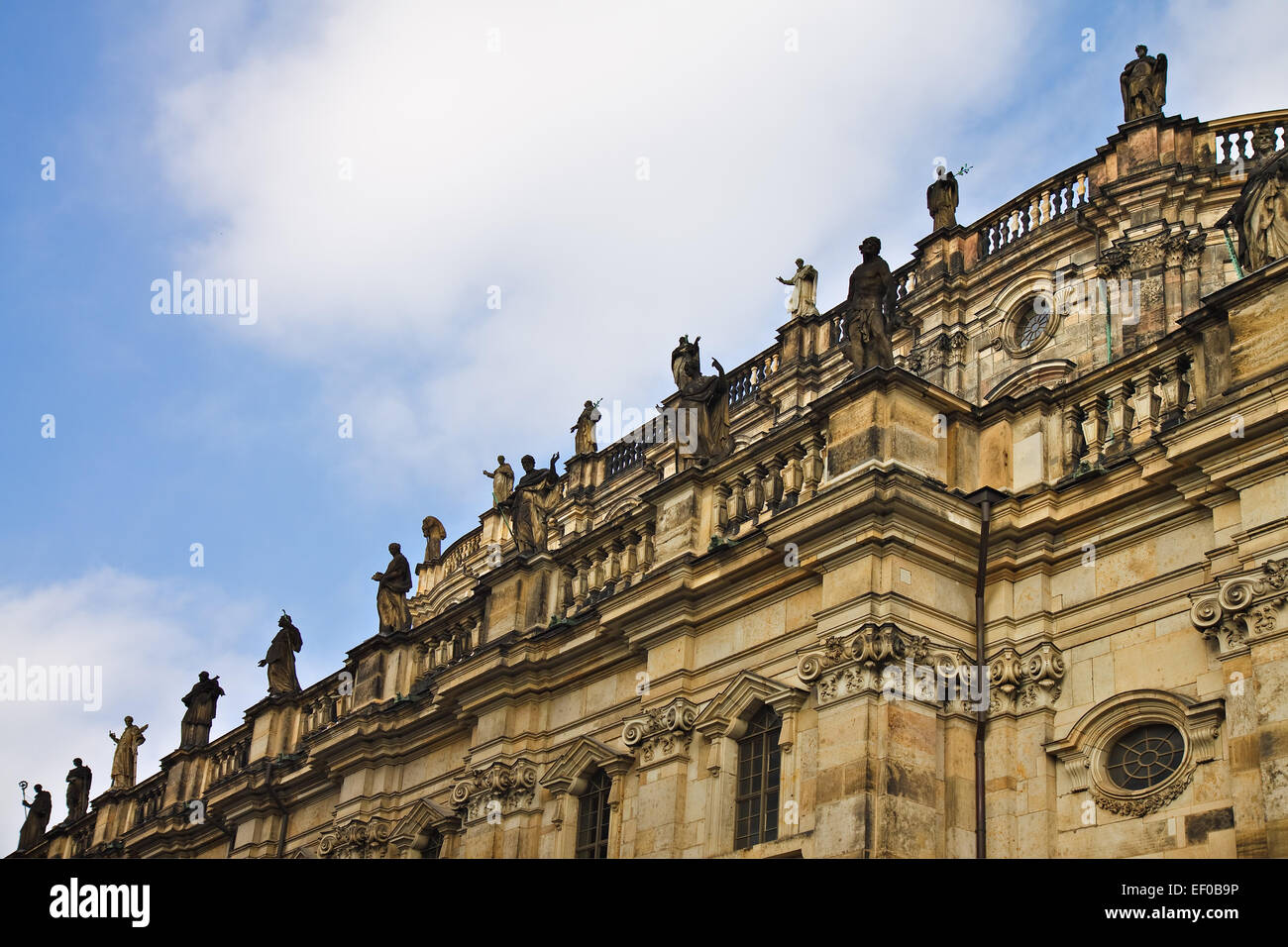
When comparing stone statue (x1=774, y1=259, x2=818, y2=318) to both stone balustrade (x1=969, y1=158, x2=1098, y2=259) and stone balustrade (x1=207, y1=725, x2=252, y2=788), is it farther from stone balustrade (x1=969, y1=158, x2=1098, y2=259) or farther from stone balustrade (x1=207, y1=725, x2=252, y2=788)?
stone balustrade (x1=207, y1=725, x2=252, y2=788)

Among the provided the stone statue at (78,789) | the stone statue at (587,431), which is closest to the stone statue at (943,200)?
the stone statue at (587,431)

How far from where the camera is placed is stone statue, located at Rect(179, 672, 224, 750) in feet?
111

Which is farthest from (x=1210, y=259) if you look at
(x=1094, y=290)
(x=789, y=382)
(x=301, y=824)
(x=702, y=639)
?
(x=301, y=824)

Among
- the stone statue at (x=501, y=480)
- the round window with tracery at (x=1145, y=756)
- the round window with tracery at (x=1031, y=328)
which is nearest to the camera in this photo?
the round window with tracery at (x=1145, y=756)

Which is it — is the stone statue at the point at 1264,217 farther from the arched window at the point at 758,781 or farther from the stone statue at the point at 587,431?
the stone statue at the point at 587,431

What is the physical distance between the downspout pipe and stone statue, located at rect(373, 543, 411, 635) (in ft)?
37.8

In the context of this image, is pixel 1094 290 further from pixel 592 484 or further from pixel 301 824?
pixel 301 824

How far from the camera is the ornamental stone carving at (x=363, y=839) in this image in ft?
77.5

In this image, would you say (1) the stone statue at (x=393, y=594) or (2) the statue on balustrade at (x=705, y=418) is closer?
(2) the statue on balustrade at (x=705, y=418)

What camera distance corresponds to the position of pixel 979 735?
1669 centimetres

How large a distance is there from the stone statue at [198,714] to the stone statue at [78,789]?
953 centimetres

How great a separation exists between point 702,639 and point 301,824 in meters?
10.2

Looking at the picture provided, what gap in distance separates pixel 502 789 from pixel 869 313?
781 cm

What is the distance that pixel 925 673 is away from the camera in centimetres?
1672
